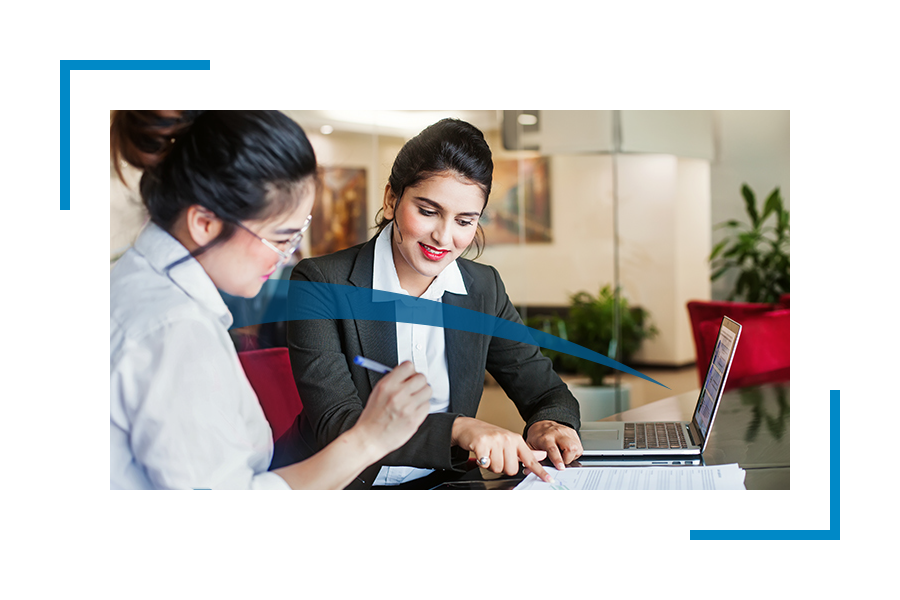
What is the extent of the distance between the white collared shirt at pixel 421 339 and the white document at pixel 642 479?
0.28m

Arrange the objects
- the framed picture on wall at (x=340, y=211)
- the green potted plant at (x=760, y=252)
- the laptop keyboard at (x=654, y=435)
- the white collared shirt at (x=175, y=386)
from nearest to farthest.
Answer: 1. the white collared shirt at (x=175, y=386)
2. the laptop keyboard at (x=654, y=435)
3. the framed picture on wall at (x=340, y=211)
4. the green potted plant at (x=760, y=252)

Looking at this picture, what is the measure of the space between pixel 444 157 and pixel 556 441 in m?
0.65

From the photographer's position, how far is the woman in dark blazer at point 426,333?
157 centimetres

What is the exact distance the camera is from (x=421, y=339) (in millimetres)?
1677

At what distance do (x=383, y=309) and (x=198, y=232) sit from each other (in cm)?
43

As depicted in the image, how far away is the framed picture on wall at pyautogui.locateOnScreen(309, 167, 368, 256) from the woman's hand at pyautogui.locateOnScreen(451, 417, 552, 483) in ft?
2.14

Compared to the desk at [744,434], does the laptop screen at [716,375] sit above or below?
above

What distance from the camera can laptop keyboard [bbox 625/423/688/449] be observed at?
5.49 ft

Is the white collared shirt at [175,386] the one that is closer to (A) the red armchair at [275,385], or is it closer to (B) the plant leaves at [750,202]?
(A) the red armchair at [275,385]
